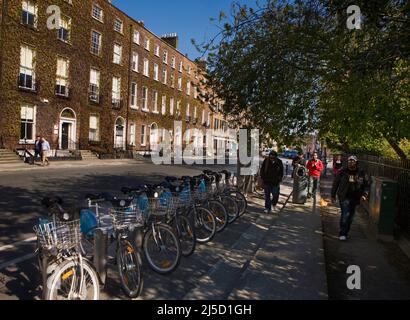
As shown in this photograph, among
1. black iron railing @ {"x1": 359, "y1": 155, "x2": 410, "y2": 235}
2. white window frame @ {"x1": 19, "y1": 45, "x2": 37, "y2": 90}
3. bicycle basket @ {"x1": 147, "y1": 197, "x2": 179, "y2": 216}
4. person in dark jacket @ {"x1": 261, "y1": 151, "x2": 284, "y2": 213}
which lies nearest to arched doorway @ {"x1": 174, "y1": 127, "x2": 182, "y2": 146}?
white window frame @ {"x1": 19, "y1": 45, "x2": 37, "y2": 90}

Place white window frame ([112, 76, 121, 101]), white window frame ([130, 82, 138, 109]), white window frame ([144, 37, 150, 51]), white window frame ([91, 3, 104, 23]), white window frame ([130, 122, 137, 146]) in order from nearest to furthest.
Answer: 1. white window frame ([91, 3, 104, 23])
2. white window frame ([112, 76, 121, 101])
3. white window frame ([130, 82, 138, 109])
4. white window frame ([130, 122, 137, 146])
5. white window frame ([144, 37, 150, 51])

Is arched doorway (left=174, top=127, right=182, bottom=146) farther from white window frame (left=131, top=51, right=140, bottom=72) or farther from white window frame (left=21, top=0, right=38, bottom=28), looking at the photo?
white window frame (left=21, top=0, right=38, bottom=28)

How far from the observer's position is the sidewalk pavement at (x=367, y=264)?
497 cm

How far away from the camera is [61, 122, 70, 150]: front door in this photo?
2703cm

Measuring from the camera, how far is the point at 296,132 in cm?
883

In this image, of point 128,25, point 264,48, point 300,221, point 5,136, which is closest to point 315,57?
point 264,48

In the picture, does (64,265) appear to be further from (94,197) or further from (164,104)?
(164,104)

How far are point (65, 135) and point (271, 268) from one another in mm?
24782

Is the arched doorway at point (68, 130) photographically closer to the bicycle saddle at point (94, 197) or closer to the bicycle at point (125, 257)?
the bicycle saddle at point (94, 197)

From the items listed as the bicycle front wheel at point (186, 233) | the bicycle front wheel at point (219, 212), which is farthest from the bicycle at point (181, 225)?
the bicycle front wheel at point (219, 212)

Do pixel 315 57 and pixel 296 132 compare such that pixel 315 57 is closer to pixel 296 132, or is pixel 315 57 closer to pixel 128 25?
pixel 296 132

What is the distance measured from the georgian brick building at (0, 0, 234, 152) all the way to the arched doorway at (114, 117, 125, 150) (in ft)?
0.31

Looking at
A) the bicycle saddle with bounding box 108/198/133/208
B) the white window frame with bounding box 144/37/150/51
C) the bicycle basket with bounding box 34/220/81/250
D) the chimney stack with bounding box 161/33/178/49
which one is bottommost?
the bicycle basket with bounding box 34/220/81/250
